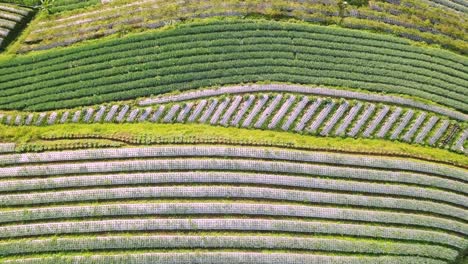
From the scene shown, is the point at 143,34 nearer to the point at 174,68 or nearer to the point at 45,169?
the point at 174,68

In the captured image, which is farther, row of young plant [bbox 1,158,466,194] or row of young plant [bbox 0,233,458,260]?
row of young plant [bbox 1,158,466,194]

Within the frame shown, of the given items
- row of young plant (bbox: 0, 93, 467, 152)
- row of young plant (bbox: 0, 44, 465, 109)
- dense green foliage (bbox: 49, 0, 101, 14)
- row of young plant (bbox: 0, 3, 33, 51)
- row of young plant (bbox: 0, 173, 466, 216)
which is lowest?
row of young plant (bbox: 0, 173, 466, 216)

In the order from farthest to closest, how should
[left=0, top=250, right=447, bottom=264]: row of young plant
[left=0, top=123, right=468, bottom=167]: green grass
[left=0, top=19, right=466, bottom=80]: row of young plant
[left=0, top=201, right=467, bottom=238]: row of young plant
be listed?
[left=0, top=19, right=466, bottom=80]: row of young plant
[left=0, top=123, right=468, bottom=167]: green grass
[left=0, top=201, right=467, bottom=238]: row of young plant
[left=0, top=250, right=447, bottom=264]: row of young plant

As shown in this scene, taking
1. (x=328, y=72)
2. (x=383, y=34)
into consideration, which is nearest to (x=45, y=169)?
(x=328, y=72)

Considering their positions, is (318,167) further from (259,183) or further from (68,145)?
(68,145)

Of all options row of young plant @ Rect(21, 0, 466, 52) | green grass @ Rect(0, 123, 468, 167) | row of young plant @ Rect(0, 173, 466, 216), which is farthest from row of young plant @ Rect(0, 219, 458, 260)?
row of young plant @ Rect(21, 0, 466, 52)

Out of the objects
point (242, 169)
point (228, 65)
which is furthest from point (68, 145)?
point (228, 65)

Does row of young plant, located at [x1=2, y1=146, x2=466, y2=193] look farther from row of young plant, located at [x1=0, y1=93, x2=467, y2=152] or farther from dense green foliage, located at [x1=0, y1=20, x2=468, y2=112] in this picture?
dense green foliage, located at [x1=0, y1=20, x2=468, y2=112]
